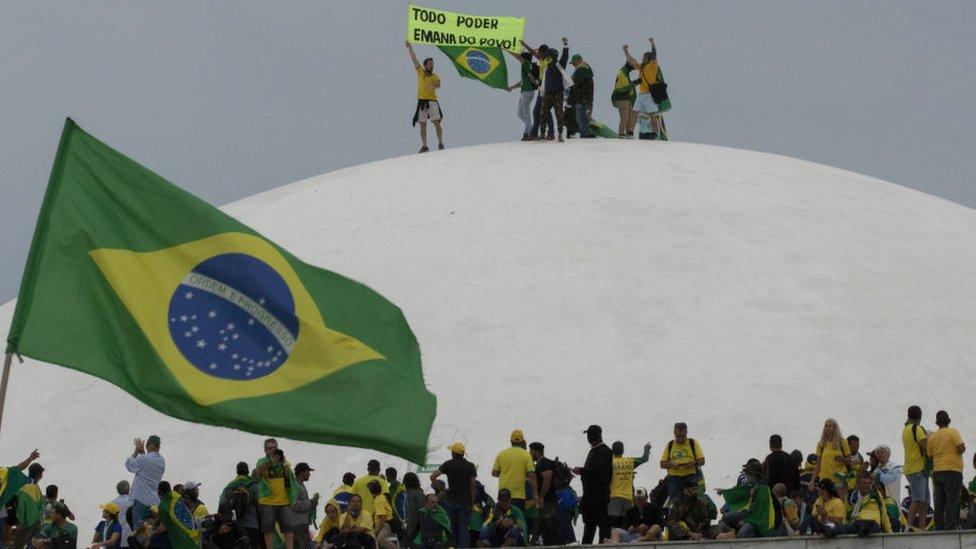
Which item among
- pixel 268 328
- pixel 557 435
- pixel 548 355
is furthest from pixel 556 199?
pixel 268 328

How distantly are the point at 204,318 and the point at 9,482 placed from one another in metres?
4.73

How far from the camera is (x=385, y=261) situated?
21.9m

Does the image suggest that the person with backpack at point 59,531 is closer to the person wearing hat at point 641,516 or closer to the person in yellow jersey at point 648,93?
the person wearing hat at point 641,516

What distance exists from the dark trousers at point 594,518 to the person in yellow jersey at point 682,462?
59 centimetres

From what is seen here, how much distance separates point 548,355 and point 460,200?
402 centimetres

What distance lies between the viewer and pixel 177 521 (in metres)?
14.4

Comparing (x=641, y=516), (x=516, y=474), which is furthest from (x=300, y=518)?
(x=641, y=516)

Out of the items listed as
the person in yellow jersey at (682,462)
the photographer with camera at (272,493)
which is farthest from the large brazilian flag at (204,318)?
the person in yellow jersey at (682,462)

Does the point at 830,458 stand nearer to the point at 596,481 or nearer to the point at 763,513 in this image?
the point at 763,513

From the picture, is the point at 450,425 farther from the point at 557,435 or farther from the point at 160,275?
the point at 160,275

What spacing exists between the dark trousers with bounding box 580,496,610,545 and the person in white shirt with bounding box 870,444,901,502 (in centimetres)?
236

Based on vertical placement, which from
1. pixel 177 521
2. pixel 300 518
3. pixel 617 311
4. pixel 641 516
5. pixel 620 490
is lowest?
pixel 177 521

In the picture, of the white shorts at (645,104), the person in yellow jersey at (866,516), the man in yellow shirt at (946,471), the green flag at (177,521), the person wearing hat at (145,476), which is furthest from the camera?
the white shorts at (645,104)

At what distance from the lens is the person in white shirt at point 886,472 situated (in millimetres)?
16344
